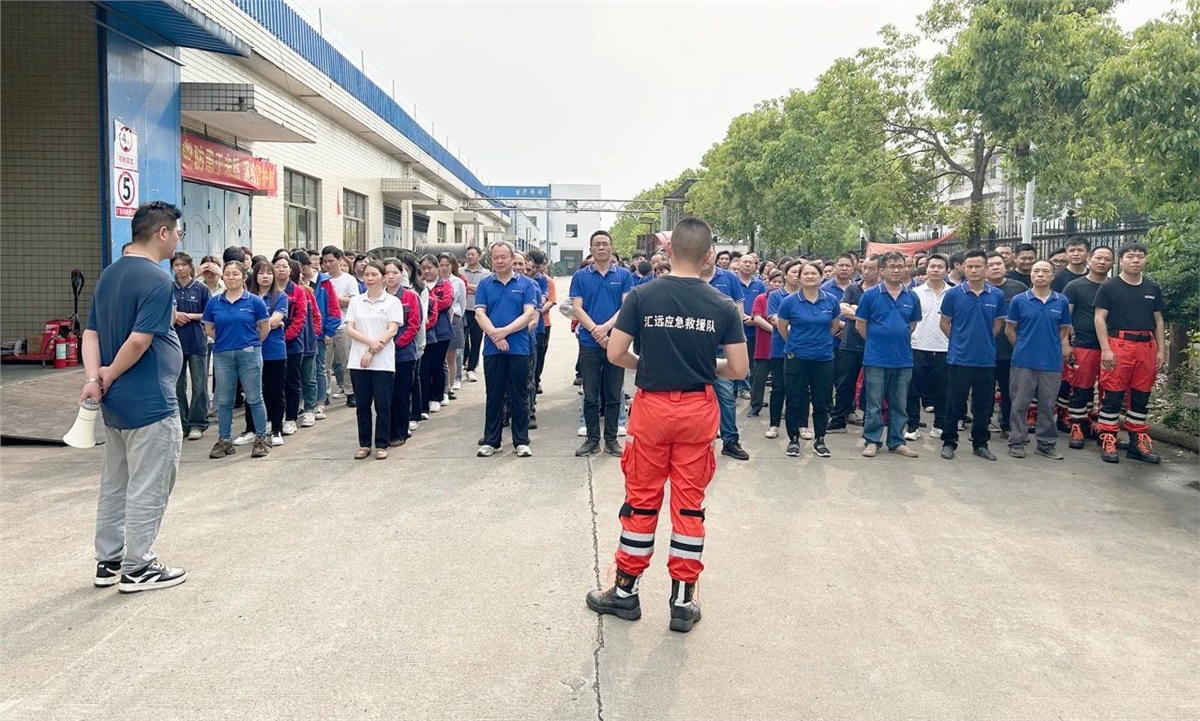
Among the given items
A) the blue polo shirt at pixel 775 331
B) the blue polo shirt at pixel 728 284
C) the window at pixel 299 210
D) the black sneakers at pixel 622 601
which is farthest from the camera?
the window at pixel 299 210

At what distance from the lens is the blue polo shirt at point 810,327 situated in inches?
309

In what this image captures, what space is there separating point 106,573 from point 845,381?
7010mm

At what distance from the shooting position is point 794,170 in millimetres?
28281

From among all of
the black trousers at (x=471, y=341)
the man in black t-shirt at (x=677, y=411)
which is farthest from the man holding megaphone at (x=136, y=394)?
the black trousers at (x=471, y=341)

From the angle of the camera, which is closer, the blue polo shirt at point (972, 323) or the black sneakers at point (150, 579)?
the black sneakers at point (150, 579)

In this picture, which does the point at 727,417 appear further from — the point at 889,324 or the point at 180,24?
the point at 180,24

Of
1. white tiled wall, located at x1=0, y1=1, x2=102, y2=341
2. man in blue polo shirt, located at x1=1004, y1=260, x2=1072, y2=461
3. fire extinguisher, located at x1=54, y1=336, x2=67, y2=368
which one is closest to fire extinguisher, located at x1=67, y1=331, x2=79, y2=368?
fire extinguisher, located at x1=54, y1=336, x2=67, y2=368

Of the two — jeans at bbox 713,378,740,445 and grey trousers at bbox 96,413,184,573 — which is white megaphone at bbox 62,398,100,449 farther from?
jeans at bbox 713,378,740,445

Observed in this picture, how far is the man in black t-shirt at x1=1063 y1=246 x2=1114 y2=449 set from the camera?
828 cm

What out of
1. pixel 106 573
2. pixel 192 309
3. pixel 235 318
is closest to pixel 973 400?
pixel 235 318

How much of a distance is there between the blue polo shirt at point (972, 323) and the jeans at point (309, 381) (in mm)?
6609

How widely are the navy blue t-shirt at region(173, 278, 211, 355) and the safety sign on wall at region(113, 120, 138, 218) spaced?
266cm

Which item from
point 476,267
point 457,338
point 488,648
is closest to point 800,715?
point 488,648

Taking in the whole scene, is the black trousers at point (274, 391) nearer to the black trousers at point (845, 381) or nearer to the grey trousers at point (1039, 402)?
the black trousers at point (845, 381)
